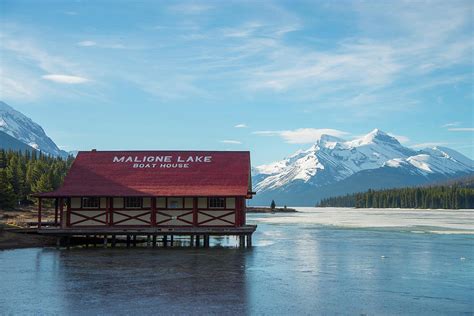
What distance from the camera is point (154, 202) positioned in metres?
50.0

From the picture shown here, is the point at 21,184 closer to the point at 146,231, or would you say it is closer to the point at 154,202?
the point at 154,202

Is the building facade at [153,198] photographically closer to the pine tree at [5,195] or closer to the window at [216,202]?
the window at [216,202]

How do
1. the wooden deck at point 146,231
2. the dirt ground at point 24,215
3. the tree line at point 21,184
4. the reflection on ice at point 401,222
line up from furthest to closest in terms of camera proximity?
the tree line at point 21,184
the reflection on ice at point 401,222
the dirt ground at point 24,215
the wooden deck at point 146,231

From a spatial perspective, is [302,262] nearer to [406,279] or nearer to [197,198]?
[406,279]

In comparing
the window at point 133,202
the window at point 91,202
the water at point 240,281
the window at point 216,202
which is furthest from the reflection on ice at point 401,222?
the window at point 91,202

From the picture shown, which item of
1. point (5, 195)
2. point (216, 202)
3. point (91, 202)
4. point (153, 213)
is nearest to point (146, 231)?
point (153, 213)

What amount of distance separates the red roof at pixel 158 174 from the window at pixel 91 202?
846 millimetres

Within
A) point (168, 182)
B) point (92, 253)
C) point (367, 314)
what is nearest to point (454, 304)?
point (367, 314)

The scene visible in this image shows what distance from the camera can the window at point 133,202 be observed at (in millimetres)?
50312

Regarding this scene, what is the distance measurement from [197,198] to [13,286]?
2355 centimetres

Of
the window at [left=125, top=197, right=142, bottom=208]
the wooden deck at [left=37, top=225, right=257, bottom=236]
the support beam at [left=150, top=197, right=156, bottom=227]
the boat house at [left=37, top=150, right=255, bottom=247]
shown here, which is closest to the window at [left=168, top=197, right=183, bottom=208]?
the boat house at [left=37, top=150, right=255, bottom=247]

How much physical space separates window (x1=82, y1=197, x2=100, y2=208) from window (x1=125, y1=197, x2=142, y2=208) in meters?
2.42

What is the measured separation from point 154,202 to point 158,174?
3366 millimetres

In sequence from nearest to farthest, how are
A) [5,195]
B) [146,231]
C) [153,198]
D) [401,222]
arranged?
[146,231], [153,198], [5,195], [401,222]
